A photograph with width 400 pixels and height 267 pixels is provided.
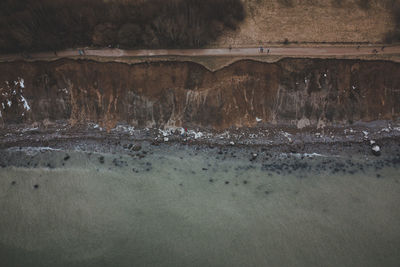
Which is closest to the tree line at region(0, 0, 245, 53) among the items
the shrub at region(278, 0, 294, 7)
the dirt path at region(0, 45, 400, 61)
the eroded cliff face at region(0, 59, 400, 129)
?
the dirt path at region(0, 45, 400, 61)

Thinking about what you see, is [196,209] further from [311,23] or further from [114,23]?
[311,23]

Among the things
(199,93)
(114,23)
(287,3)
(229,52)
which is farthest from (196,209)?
(287,3)

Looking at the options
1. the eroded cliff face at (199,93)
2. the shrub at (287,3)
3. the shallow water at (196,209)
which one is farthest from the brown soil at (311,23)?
the shallow water at (196,209)

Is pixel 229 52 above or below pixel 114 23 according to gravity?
below

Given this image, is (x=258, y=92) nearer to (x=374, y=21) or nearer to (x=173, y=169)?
(x=173, y=169)

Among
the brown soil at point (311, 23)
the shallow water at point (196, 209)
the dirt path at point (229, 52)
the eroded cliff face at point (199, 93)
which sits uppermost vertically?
the brown soil at point (311, 23)

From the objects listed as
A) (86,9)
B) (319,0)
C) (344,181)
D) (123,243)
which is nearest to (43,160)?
(123,243)

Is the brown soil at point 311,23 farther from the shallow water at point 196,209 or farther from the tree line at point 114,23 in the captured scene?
the shallow water at point 196,209
